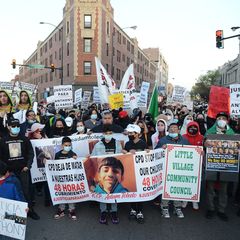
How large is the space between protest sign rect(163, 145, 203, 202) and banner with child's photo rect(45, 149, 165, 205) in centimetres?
15

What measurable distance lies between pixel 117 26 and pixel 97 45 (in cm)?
1006

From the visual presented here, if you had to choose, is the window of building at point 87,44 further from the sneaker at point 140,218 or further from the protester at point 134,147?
the sneaker at point 140,218

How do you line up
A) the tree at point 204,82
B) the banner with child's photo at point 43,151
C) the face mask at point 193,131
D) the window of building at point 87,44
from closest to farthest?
the face mask at point 193,131 < the banner with child's photo at point 43,151 < the window of building at point 87,44 < the tree at point 204,82

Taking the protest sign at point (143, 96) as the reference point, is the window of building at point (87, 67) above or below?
above

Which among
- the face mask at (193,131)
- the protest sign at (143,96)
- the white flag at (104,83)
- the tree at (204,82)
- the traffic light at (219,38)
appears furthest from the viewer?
the tree at (204,82)

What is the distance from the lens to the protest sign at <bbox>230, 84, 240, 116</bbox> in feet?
26.1

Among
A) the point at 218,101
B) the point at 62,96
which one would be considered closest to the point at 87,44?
the point at 62,96

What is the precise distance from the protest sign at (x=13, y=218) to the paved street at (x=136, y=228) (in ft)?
3.28

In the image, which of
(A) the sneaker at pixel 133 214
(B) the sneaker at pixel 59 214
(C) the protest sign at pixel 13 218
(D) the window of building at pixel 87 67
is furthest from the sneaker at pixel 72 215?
(D) the window of building at pixel 87 67

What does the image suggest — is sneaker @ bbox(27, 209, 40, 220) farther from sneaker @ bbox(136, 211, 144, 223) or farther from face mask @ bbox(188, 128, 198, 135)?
face mask @ bbox(188, 128, 198, 135)

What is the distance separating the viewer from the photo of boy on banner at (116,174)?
5.80 meters

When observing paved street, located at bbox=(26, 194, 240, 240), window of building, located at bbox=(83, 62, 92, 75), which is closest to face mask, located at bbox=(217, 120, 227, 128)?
paved street, located at bbox=(26, 194, 240, 240)

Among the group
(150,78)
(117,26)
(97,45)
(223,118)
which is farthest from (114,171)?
(150,78)

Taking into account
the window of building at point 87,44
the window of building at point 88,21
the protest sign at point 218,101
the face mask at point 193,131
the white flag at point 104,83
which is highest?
the window of building at point 88,21
